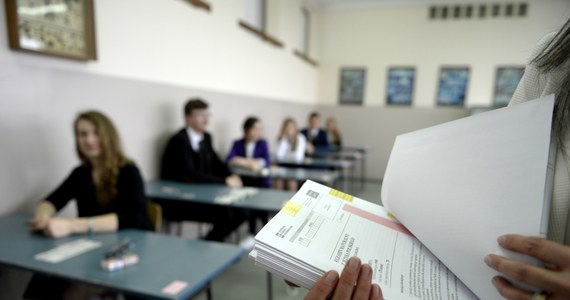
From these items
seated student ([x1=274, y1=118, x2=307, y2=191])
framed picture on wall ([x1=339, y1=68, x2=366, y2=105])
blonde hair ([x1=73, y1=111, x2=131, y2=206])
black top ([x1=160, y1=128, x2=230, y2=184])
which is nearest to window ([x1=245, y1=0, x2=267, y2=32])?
seated student ([x1=274, y1=118, x2=307, y2=191])

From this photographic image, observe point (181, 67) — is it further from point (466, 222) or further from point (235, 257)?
point (466, 222)

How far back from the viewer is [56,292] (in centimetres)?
143

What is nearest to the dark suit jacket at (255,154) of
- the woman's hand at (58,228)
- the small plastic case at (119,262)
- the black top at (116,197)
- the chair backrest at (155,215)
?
the chair backrest at (155,215)

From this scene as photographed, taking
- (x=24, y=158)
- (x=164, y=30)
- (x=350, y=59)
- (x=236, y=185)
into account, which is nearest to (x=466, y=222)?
(x=24, y=158)

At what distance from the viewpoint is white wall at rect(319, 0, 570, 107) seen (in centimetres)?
585

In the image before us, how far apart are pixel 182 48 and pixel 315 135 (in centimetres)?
324

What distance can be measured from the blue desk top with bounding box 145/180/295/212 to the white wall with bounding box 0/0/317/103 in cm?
86

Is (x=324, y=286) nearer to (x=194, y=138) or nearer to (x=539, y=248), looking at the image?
(x=539, y=248)

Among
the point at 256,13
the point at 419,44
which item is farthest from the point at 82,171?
the point at 419,44

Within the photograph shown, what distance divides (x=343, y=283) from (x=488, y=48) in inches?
271

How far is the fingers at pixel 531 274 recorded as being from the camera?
347 millimetres

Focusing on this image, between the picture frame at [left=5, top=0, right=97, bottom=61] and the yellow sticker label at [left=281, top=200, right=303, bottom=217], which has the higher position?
the picture frame at [left=5, top=0, right=97, bottom=61]

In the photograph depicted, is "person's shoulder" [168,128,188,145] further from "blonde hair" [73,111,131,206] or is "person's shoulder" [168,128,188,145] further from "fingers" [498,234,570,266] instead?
"fingers" [498,234,570,266]

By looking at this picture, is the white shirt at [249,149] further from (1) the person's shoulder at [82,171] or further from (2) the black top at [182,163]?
(1) the person's shoulder at [82,171]
